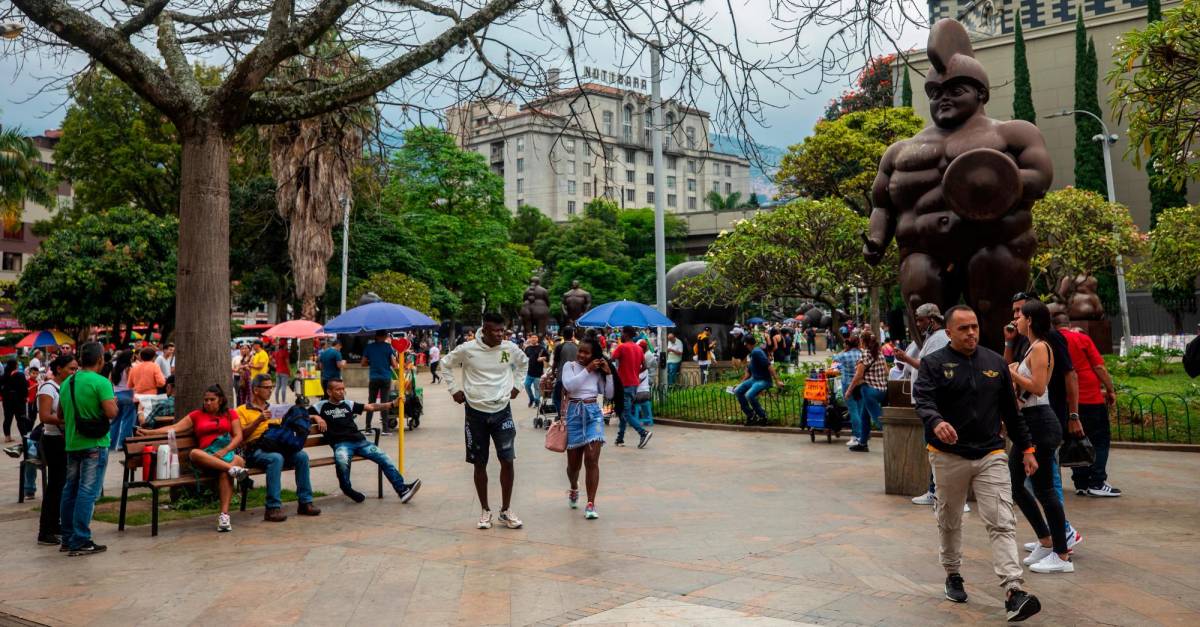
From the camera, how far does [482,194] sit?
1954 inches

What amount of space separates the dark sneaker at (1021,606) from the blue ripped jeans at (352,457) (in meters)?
5.99

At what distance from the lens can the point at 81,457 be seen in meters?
7.41

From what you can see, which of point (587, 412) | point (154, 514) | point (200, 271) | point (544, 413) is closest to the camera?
point (154, 514)

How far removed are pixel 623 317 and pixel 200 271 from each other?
8957 mm

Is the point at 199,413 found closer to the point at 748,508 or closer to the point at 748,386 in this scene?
the point at 748,508

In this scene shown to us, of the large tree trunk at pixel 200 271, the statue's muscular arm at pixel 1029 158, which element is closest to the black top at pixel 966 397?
the statue's muscular arm at pixel 1029 158

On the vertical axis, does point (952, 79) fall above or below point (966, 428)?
above

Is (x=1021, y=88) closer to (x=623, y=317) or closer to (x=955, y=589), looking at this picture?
(x=623, y=317)

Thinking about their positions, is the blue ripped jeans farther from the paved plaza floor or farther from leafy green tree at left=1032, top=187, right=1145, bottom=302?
leafy green tree at left=1032, top=187, right=1145, bottom=302

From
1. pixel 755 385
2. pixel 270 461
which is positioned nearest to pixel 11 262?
pixel 755 385

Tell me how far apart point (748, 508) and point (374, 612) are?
409 centimetres

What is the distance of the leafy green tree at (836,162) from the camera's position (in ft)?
112

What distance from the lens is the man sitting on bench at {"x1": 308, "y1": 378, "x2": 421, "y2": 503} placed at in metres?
9.20

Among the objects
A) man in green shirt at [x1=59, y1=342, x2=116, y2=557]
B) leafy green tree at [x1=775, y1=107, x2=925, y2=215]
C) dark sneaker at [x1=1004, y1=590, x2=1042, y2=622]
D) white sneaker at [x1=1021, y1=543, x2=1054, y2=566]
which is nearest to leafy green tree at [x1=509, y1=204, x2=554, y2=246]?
leafy green tree at [x1=775, y1=107, x2=925, y2=215]
